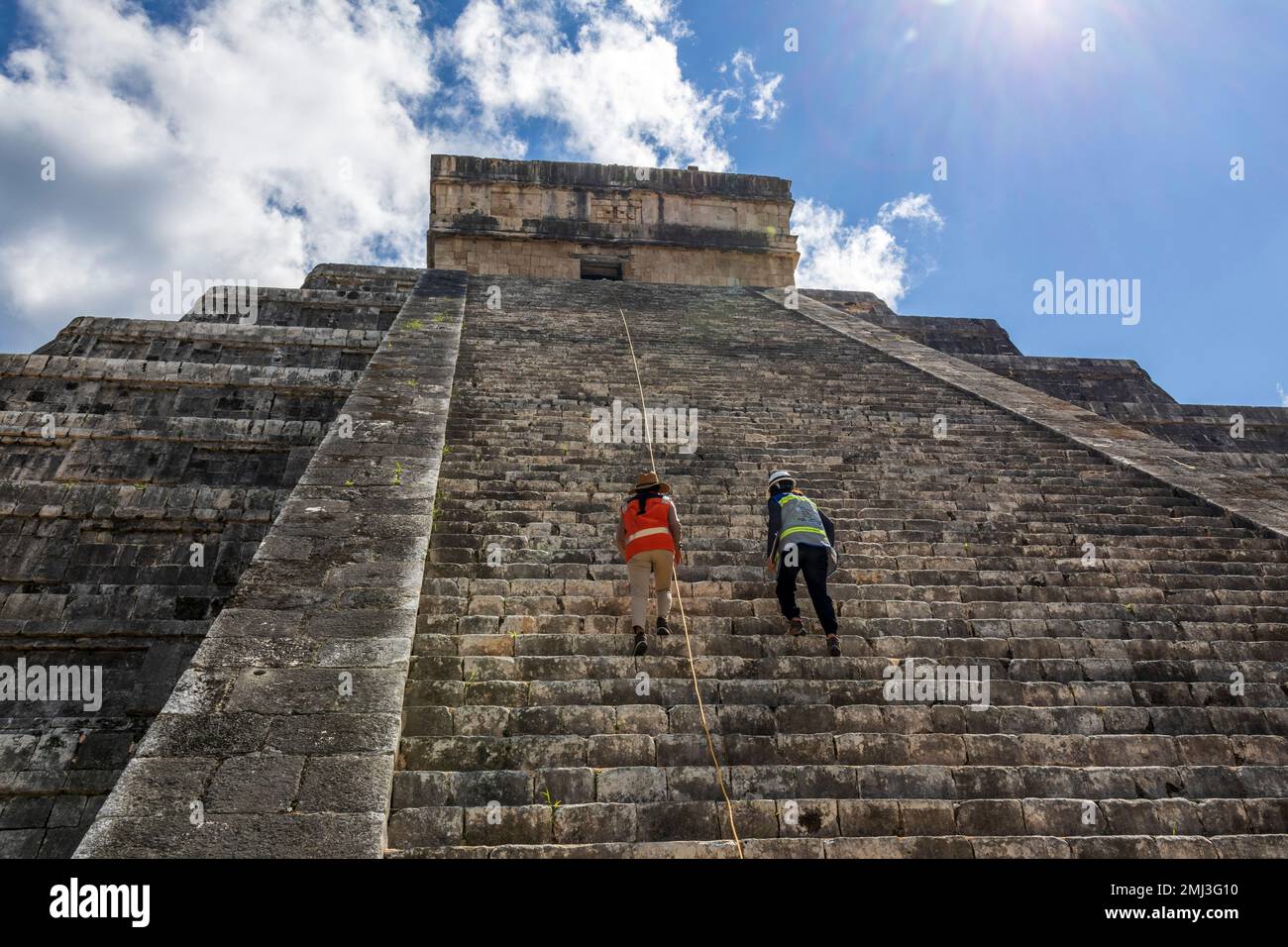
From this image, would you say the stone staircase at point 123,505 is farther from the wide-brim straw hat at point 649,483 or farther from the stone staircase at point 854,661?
the wide-brim straw hat at point 649,483

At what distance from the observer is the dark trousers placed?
5.27 m

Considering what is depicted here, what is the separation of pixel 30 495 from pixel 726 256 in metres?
16.7

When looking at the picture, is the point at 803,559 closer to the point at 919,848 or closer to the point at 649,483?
the point at 649,483

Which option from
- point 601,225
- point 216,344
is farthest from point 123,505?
point 601,225

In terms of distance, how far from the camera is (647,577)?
17.5ft

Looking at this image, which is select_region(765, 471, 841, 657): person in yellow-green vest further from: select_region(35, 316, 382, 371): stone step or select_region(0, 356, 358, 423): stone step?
select_region(35, 316, 382, 371): stone step

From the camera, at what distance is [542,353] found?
1145cm

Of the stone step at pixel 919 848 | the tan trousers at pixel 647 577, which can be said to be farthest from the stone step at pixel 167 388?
the stone step at pixel 919 848

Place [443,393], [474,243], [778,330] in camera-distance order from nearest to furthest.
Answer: [443,393]
[778,330]
[474,243]

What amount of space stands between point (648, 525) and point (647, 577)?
14.7 inches

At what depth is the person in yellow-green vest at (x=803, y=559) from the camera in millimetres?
5281

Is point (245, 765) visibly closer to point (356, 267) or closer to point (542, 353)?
point (542, 353)

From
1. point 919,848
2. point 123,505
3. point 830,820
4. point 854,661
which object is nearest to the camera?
point 919,848

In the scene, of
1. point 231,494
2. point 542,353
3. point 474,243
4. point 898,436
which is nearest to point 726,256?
point 474,243
